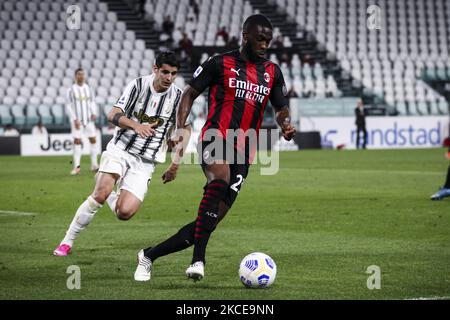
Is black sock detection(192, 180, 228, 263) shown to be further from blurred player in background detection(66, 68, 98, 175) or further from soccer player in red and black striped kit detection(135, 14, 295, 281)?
blurred player in background detection(66, 68, 98, 175)

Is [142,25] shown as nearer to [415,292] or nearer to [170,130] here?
[170,130]

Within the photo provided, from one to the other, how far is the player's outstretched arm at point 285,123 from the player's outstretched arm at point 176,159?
2.95 ft

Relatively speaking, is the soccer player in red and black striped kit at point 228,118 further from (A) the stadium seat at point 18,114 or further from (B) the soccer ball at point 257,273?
(A) the stadium seat at point 18,114

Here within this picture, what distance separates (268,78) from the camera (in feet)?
24.8

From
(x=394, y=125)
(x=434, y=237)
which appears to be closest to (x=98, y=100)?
(x=394, y=125)

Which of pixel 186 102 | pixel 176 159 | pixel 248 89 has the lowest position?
pixel 176 159

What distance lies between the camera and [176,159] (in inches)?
305

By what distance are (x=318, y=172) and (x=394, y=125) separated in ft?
52.5

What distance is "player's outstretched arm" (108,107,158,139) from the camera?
7758 mm

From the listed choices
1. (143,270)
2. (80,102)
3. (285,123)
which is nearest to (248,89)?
(285,123)

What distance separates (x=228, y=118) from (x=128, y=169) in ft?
6.22
